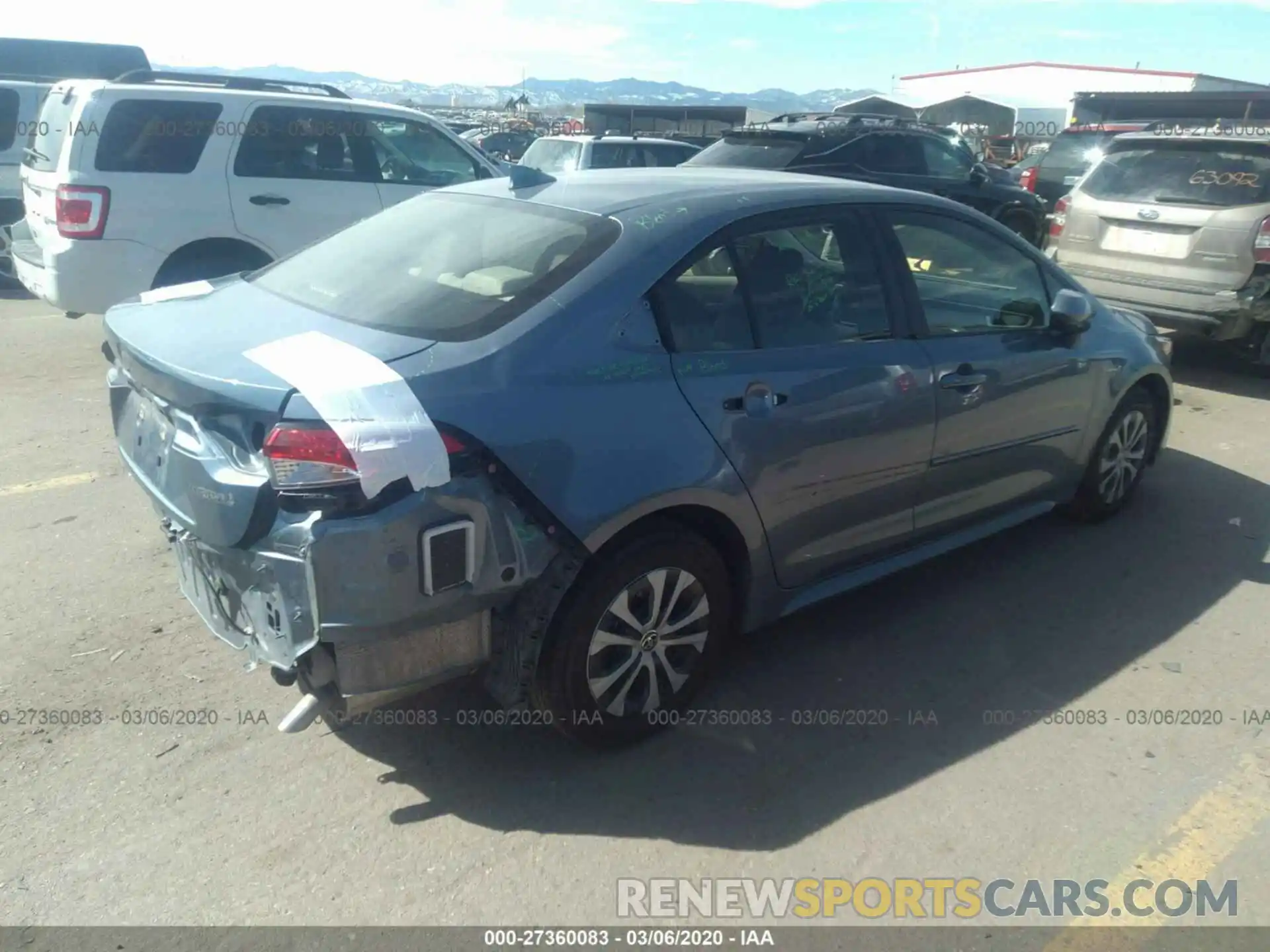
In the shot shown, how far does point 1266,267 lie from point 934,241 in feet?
15.1

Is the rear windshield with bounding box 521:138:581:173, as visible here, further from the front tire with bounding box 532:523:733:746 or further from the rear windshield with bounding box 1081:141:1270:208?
the front tire with bounding box 532:523:733:746

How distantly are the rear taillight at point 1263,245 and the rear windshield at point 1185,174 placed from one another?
22cm

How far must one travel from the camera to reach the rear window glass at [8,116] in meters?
10.5

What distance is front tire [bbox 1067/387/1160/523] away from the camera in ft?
15.7

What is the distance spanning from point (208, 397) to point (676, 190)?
167 centimetres

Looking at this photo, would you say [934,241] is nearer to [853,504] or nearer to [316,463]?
[853,504]

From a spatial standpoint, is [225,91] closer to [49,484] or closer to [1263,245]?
[49,484]

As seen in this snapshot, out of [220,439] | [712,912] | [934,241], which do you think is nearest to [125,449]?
[220,439]

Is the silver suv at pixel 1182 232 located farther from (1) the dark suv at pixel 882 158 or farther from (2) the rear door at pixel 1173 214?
(1) the dark suv at pixel 882 158

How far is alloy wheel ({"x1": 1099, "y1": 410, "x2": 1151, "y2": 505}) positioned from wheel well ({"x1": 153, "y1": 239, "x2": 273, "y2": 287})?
5.77 meters

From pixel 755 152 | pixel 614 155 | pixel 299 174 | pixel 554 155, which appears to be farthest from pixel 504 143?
pixel 299 174

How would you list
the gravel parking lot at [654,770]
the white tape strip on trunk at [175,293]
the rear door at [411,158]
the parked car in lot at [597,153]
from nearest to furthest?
the gravel parking lot at [654,770]
the white tape strip on trunk at [175,293]
the rear door at [411,158]
the parked car in lot at [597,153]

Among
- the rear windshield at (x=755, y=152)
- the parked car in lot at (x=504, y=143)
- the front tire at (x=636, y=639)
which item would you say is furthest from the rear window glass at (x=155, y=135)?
the parked car in lot at (x=504, y=143)

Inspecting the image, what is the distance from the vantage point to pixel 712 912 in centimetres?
259
